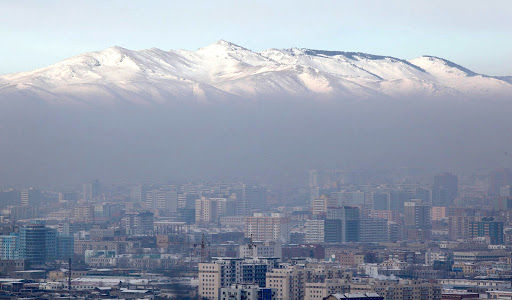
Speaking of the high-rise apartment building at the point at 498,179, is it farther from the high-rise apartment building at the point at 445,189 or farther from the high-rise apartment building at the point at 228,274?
the high-rise apartment building at the point at 228,274

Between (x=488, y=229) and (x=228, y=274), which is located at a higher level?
(x=488, y=229)

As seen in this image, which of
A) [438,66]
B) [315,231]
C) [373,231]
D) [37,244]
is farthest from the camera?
[438,66]

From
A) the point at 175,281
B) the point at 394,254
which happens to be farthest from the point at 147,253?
the point at 175,281

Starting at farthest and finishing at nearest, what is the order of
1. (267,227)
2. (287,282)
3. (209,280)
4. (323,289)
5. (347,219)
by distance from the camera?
(347,219), (267,227), (209,280), (287,282), (323,289)

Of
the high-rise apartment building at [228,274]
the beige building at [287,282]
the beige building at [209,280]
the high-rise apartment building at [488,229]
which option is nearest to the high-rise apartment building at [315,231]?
the high-rise apartment building at [488,229]

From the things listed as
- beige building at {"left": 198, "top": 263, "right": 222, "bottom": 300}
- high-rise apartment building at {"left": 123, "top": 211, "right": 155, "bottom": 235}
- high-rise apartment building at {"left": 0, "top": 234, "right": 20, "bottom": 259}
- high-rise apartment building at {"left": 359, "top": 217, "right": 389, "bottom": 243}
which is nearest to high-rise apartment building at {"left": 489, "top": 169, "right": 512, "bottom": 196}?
high-rise apartment building at {"left": 359, "top": 217, "right": 389, "bottom": 243}

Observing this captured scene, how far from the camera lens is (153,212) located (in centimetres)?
5319

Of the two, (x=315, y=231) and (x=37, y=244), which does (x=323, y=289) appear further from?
(x=315, y=231)

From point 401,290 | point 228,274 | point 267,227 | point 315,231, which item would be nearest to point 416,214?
point 315,231

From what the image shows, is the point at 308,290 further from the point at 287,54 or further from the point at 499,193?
the point at 287,54

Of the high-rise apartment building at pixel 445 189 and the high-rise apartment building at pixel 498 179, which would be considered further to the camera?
the high-rise apartment building at pixel 445 189

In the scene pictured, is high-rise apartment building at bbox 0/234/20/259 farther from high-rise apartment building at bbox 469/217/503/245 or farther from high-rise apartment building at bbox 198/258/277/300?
high-rise apartment building at bbox 469/217/503/245

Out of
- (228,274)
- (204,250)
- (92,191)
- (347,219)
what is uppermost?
(92,191)

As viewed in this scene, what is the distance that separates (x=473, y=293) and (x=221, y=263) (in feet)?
15.1
